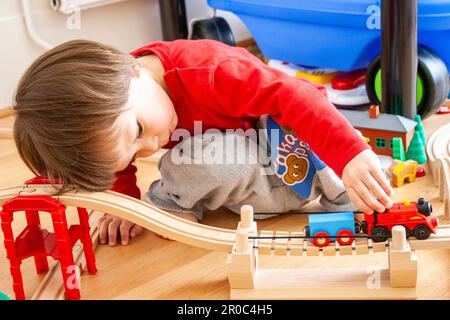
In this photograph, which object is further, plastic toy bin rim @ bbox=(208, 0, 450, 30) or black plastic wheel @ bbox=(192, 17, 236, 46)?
black plastic wheel @ bbox=(192, 17, 236, 46)

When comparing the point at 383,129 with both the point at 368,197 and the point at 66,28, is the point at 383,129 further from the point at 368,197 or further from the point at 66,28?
the point at 66,28

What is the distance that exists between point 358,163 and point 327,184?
0.66 ft

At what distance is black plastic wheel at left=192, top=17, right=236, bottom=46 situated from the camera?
5.83 ft

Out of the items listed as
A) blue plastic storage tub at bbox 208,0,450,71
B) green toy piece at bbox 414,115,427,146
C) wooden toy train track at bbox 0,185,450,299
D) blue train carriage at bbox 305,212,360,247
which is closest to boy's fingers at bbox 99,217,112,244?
wooden toy train track at bbox 0,185,450,299

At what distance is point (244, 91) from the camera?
1024mm

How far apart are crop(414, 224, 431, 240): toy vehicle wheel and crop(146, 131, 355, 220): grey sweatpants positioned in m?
0.24

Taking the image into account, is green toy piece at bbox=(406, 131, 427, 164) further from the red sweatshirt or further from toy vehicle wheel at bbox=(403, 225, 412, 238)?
toy vehicle wheel at bbox=(403, 225, 412, 238)

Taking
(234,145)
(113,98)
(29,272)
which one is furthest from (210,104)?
(29,272)

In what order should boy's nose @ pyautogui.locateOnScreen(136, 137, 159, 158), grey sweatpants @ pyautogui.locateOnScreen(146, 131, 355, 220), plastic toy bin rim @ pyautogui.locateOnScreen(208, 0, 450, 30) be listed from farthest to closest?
1. plastic toy bin rim @ pyautogui.locateOnScreen(208, 0, 450, 30)
2. grey sweatpants @ pyautogui.locateOnScreen(146, 131, 355, 220)
3. boy's nose @ pyautogui.locateOnScreen(136, 137, 159, 158)

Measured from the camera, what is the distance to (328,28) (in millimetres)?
1556

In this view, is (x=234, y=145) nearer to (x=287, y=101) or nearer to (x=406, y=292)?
(x=287, y=101)

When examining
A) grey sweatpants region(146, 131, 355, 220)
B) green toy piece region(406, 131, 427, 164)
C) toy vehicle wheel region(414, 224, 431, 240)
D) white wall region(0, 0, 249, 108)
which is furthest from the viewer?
white wall region(0, 0, 249, 108)

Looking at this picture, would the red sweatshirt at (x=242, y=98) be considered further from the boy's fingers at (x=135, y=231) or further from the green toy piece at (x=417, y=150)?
the green toy piece at (x=417, y=150)

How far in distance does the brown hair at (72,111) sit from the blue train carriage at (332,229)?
0.90 ft
